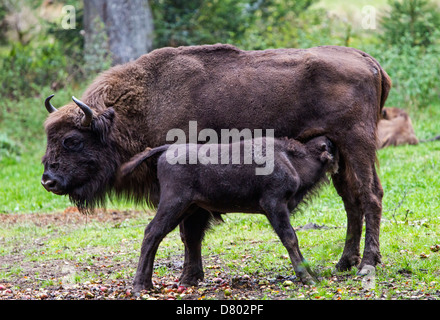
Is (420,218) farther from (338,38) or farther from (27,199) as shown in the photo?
(338,38)

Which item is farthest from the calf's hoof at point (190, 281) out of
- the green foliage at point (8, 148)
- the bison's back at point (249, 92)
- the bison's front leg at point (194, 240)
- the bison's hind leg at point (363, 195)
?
the green foliage at point (8, 148)

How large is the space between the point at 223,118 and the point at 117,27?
1024cm

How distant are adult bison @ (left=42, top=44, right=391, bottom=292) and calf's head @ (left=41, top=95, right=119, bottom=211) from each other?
0.01 m

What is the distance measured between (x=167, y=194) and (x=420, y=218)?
4311mm

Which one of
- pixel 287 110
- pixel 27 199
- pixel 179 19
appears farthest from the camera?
pixel 179 19

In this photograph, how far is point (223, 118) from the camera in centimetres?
666

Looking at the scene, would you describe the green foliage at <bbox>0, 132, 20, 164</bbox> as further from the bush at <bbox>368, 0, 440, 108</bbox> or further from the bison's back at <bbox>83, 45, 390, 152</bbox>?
the bush at <bbox>368, 0, 440, 108</bbox>

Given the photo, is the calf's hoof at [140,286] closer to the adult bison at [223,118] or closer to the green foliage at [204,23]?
the adult bison at [223,118]

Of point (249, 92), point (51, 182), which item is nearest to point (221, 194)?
point (249, 92)

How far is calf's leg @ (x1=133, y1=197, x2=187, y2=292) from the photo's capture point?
19.1 feet

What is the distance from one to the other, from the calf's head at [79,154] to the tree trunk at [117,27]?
9.44 meters

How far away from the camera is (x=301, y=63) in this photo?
6773mm

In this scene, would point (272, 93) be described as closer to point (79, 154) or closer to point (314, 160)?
point (314, 160)

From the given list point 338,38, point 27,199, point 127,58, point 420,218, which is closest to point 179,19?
point 127,58
